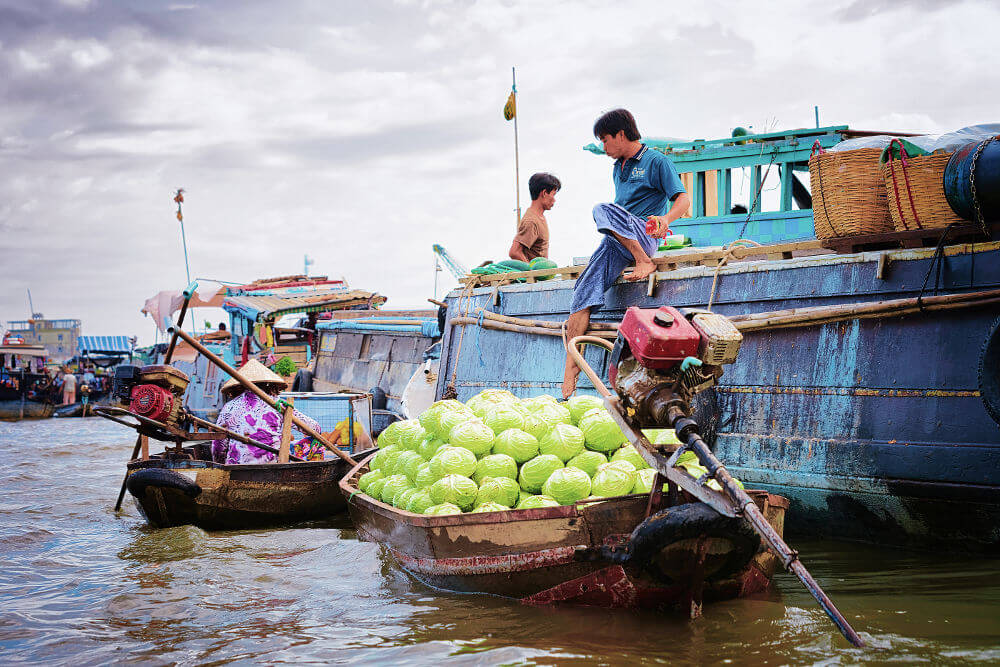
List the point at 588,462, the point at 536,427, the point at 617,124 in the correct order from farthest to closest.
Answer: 1. the point at 617,124
2. the point at 536,427
3. the point at 588,462

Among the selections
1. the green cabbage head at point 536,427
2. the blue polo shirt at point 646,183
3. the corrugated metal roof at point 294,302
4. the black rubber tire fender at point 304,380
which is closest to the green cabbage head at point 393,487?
the green cabbage head at point 536,427

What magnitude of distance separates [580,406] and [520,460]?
60 cm

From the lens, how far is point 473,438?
453cm

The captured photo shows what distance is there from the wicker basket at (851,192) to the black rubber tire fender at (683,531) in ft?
9.08

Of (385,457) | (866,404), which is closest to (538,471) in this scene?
(385,457)

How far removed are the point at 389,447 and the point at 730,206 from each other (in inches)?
272

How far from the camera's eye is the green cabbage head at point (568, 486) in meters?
4.16

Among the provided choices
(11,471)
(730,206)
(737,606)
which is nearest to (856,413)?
(737,606)

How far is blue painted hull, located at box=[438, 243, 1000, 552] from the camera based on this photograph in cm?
471

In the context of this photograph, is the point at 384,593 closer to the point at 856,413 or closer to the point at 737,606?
the point at 737,606

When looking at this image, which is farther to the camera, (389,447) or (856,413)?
(389,447)

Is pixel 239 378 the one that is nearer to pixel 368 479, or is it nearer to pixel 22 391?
pixel 368 479

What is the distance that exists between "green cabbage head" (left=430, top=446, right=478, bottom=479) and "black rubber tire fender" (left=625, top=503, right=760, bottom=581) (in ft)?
3.61

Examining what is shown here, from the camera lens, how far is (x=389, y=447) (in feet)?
19.1
